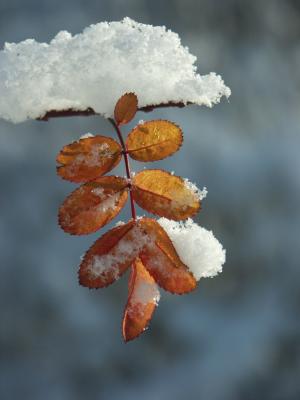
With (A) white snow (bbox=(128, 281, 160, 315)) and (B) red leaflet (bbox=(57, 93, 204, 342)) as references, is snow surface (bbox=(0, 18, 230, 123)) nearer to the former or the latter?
(B) red leaflet (bbox=(57, 93, 204, 342))

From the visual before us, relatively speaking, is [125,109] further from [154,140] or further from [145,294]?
[145,294]

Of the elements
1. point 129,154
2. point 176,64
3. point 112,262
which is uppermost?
point 176,64

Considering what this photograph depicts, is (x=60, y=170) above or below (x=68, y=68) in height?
below

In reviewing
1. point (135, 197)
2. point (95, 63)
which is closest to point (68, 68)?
point (95, 63)

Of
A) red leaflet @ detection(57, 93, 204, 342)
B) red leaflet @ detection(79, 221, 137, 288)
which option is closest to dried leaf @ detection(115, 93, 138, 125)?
red leaflet @ detection(57, 93, 204, 342)

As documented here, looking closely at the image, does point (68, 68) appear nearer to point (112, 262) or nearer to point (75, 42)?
point (75, 42)

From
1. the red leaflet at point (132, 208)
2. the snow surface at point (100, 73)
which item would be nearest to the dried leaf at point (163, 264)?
the red leaflet at point (132, 208)

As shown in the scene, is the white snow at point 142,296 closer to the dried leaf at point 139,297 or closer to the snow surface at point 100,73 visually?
the dried leaf at point 139,297

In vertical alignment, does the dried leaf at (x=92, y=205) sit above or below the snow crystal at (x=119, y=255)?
above
